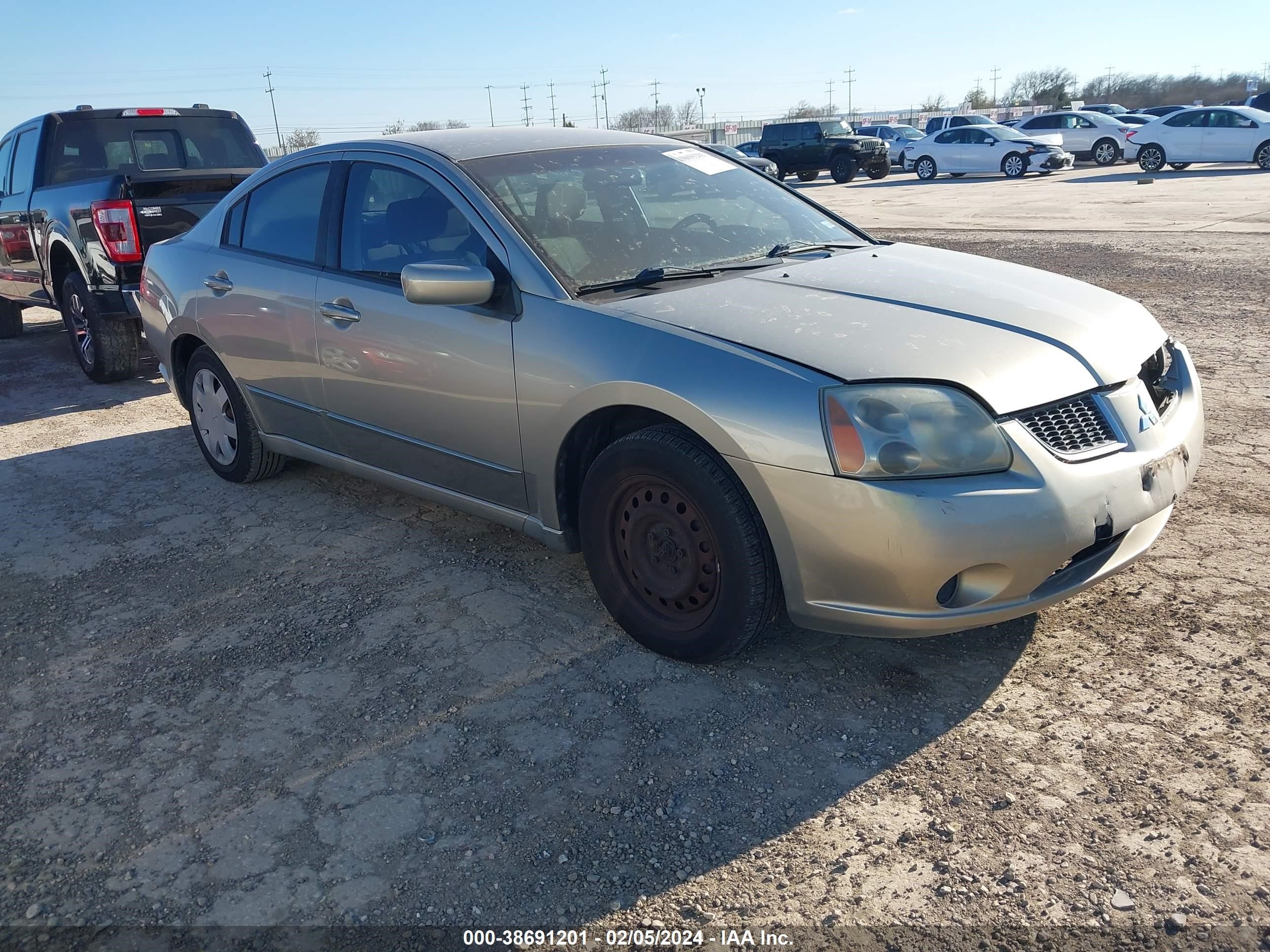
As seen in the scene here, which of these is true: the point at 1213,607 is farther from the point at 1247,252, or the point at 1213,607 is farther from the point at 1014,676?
the point at 1247,252

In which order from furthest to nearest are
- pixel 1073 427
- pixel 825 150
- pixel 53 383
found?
pixel 825 150 < pixel 53 383 < pixel 1073 427

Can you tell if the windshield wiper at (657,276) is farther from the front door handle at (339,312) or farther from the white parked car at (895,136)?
the white parked car at (895,136)

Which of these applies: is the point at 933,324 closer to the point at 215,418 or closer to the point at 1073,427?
the point at 1073,427

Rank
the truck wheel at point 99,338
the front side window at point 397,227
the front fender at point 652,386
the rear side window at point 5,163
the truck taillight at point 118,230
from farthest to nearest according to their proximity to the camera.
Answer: the rear side window at point 5,163, the truck wheel at point 99,338, the truck taillight at point 118,230, the front side window at point 397,227, the front fender at point 652,386

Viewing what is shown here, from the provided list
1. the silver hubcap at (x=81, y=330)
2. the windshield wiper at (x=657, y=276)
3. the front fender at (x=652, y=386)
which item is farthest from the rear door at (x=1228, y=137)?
the front fender at (x=652, y=386)

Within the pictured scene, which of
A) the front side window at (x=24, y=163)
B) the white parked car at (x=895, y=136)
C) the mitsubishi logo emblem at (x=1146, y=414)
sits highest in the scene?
the white parked car at (x=895, y=136)

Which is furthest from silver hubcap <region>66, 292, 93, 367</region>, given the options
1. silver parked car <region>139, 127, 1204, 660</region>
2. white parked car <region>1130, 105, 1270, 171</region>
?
white parked car <region>1130, 105, 1270, 171</region>

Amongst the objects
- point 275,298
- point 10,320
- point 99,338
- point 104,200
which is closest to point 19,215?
point 99,338

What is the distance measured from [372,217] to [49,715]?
7.05ft

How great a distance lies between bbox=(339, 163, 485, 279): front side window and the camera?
379 centimetres

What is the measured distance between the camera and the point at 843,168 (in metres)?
29.4

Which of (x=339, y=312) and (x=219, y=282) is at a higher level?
(x=219, y=282)

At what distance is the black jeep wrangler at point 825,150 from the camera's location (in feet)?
95.8

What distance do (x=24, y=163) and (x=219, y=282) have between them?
476 cm
